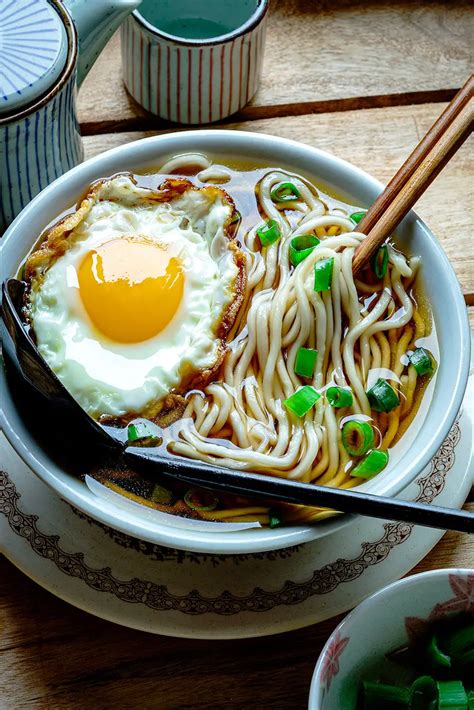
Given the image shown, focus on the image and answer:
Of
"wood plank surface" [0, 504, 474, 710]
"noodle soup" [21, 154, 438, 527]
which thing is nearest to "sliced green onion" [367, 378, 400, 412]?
"noodle soup" [21, 154, 438, 527]

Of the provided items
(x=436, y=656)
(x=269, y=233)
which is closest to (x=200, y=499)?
(x=436, y=656)

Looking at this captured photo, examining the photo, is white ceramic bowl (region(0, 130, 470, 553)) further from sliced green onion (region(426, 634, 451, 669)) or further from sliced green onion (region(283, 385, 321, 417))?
sliced green onion (region(426, 634, 451, 669))

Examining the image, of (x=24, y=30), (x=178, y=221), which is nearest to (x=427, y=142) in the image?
(x=178, y=221)

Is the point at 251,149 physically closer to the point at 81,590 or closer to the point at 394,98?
the point at 394,98

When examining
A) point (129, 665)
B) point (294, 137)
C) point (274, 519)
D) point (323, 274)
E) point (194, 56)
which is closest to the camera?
point (274, 519)

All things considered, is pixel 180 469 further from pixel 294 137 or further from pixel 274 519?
pixel 294 137

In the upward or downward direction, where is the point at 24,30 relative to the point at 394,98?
upward
